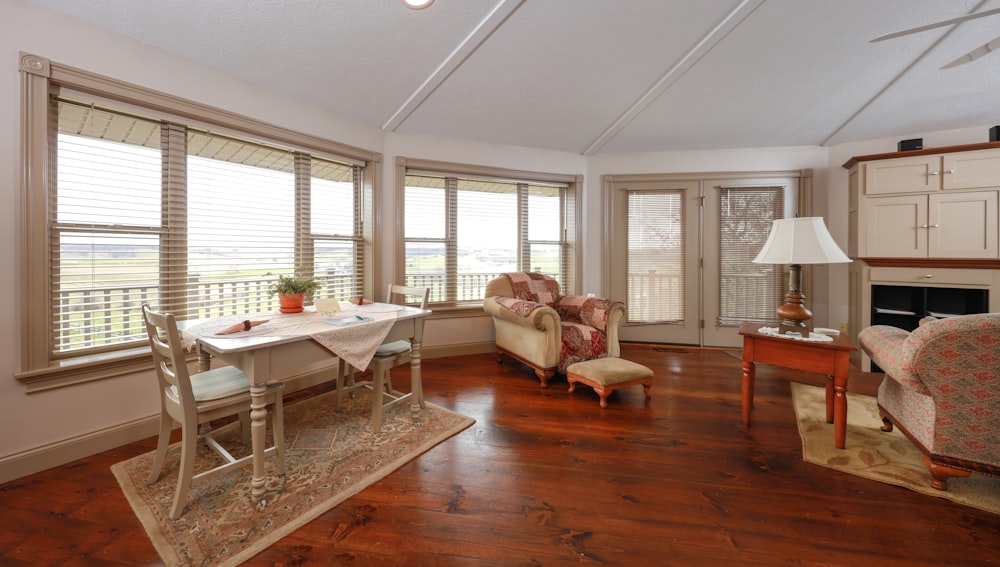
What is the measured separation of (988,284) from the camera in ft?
10.5

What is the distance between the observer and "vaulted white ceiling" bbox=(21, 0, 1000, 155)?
2.43m

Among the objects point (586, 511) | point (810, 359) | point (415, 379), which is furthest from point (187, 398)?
point (810, 359)

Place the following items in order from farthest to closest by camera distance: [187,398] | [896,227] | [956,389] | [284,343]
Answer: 1. [896,227]
2. [284,343]
3. [956,389]
4. [187,398]

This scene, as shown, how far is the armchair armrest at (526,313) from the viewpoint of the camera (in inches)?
127

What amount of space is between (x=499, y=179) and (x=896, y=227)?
3.91m

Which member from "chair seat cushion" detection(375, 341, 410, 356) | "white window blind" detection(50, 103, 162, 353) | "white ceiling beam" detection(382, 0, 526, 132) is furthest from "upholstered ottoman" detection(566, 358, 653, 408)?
"white window blind" detection(50, 103, 162, 353)

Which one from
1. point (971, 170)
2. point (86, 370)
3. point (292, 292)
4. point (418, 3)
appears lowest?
point (86, 370)

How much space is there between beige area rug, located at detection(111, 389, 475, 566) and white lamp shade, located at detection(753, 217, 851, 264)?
2284 mm

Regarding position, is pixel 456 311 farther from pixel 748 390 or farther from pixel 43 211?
pixel 43 211

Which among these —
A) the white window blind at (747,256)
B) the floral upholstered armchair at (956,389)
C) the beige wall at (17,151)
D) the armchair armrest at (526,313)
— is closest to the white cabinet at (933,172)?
the beige wall at (17,151)

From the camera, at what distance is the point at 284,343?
70.4 inches

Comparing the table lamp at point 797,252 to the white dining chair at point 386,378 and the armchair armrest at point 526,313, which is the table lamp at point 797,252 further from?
the white dining chair at point 386,378

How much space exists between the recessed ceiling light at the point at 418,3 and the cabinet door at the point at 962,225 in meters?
4.57

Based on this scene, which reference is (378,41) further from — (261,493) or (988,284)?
(988,284)
